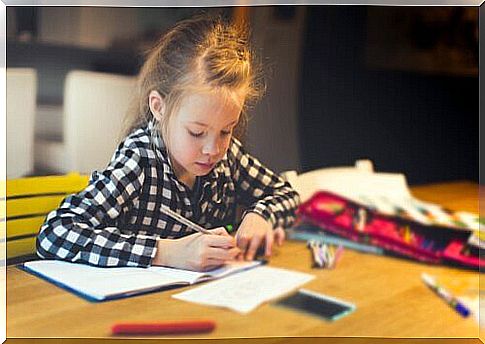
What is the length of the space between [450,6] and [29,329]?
116 centimetres

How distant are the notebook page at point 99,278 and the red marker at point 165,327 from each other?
8 cm

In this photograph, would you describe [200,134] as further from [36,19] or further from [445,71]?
[445,71]

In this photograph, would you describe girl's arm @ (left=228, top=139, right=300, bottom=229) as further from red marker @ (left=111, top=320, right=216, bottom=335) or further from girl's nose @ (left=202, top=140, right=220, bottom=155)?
red marker @ (left=111, top=320, right=216, bottom=335)

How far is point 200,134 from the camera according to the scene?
5.60 ft

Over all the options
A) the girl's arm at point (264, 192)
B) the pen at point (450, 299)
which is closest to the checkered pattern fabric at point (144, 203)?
the girl's arm at point (264, 192)

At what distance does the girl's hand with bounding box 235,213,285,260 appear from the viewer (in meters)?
1.73

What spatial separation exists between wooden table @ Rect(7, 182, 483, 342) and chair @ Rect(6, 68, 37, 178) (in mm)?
229

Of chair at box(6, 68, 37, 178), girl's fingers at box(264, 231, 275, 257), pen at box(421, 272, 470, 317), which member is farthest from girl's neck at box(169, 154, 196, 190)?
pen at box(421, 272, 470, 317)

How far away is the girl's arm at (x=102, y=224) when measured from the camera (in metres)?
1.69

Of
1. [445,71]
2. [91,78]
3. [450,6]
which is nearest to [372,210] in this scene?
[445,71]

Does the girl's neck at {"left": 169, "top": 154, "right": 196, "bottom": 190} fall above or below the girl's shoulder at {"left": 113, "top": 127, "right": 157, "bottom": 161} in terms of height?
below

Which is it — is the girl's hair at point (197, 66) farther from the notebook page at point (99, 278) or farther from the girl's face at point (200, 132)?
the notebook page at point (99, 278)

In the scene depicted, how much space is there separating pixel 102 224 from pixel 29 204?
176 millimetres

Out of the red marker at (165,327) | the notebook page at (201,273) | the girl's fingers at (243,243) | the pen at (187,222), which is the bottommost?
the red marker at (165,327)
